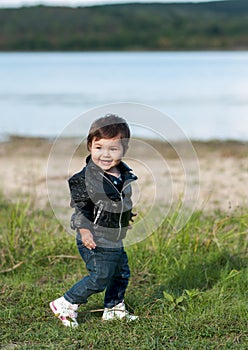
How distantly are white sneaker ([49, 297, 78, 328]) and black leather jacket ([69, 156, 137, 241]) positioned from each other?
0.48m

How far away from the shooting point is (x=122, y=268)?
13.0ft

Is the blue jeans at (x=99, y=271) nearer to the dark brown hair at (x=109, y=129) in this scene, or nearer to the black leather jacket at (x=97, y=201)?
the black leather jacket at (x=97, y=201)

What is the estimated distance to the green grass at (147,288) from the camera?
3873 mm

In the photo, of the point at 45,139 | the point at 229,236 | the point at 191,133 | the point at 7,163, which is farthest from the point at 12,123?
the point at 229,236

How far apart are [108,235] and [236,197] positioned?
371cm

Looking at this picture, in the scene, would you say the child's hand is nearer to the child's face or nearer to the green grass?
the child's face

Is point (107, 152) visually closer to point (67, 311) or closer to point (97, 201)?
point (97, 201)

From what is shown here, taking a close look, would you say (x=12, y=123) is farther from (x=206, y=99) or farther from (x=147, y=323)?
(x=147, y=323)

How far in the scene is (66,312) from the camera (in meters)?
3.98

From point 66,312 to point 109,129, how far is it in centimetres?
103

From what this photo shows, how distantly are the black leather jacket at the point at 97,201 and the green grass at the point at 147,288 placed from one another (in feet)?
1.96

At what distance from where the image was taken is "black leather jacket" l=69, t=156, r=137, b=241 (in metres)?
3.68

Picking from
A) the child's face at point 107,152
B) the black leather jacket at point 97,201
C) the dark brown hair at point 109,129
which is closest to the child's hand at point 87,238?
the black leather jacket at point 97,201

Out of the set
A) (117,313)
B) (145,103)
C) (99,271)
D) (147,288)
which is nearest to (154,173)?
(147,288)
